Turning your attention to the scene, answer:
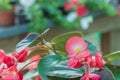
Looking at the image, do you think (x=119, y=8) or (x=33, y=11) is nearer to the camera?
(x=33, y=11)

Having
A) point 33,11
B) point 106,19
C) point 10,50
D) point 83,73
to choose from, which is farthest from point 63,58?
point 106,19

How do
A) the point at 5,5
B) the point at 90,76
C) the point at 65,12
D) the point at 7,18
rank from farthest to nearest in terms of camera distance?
1. the point at 65,12
2. the point at 7,18
3. the point at 5,5
4. the point at 90,76

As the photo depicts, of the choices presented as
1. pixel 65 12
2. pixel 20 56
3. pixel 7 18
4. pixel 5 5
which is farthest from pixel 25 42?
pixel 65 12

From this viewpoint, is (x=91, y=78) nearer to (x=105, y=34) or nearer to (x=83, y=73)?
(x=83, y=73)

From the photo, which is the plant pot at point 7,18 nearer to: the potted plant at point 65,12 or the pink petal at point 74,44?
the potted plant at point 65,12

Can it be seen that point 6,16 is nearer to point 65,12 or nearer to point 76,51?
point 65,12

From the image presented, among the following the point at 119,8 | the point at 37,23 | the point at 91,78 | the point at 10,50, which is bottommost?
the point at 91,78

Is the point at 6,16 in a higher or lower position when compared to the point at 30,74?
higher
